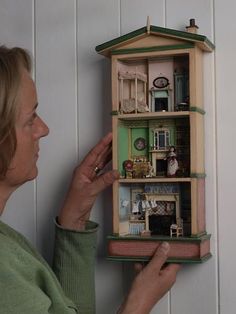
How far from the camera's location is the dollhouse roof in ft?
3.84

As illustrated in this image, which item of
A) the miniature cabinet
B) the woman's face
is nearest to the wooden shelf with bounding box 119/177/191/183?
the miniature cabinet

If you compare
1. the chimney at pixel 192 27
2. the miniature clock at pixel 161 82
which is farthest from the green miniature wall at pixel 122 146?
the chimney at pixel 192 27

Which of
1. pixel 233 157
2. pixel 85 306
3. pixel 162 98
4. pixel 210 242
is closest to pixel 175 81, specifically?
pixel 162 98

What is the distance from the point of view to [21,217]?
1449 mm

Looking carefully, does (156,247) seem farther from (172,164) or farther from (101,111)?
(101,111)

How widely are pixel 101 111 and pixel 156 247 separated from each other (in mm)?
346

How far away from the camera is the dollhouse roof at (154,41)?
1169 mm

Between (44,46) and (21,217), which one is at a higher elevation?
(44,46)

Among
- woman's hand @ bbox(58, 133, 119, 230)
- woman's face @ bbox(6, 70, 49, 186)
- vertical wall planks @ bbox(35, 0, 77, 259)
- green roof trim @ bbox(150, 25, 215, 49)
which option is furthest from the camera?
vertical wall planks @ bbox(35, 0, 77, 259)

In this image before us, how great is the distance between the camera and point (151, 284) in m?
1.18

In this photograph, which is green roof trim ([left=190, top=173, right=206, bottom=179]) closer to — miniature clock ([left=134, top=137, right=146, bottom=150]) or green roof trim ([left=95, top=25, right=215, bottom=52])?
miniature clock ([left=134, top=137, right=146, bottom=150])

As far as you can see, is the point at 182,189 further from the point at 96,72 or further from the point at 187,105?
the point at 96,72

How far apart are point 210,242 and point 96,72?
0.45 meters

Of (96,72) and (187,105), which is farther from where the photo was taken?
(96,72)
